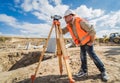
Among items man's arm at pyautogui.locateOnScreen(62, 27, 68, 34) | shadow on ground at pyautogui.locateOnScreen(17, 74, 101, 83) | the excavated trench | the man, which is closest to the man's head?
the man

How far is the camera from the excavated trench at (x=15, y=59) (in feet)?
36.8

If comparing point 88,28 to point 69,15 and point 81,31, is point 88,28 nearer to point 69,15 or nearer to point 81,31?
point 81,31

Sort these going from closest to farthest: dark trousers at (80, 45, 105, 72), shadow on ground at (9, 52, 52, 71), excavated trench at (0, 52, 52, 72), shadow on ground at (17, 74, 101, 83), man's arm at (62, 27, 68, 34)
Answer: dark trousers at (80, 45, 105, 72)
shadow on ground at (17, 74, 101, 83)
man's arm at (62, 27, 68, 34)
shadow on ground at (9, 52, 52, 71)
excavated trench at (0, 52, 52, 72)

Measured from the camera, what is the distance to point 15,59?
11.9m

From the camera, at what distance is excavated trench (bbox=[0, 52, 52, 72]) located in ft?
36.8

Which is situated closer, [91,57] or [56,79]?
[91,57]

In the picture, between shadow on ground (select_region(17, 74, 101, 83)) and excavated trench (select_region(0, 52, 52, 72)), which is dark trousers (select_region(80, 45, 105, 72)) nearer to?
shadow on ground (select_region(17, 74, 101, 83))

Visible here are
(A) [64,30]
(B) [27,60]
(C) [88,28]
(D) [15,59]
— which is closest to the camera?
(C) [88,28]

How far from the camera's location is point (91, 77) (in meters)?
4.29

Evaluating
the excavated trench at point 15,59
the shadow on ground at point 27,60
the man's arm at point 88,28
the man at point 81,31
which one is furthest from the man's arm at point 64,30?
the excavated trench at point 15,59

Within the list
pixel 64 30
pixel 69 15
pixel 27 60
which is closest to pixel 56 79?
pixel 64 30

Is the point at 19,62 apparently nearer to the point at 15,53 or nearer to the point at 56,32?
the point at 15,53

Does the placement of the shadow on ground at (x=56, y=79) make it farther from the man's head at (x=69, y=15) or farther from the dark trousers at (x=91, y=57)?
the man's head at (x=69, y=15)

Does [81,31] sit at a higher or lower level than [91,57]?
higher
